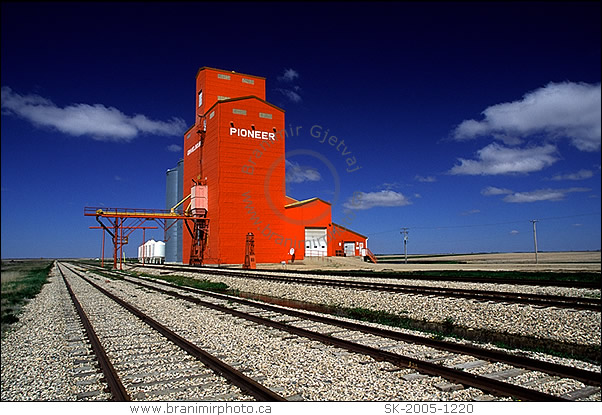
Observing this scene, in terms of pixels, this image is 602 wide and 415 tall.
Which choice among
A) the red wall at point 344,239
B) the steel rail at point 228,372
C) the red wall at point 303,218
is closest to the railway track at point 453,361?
the steel rail at point 228,372

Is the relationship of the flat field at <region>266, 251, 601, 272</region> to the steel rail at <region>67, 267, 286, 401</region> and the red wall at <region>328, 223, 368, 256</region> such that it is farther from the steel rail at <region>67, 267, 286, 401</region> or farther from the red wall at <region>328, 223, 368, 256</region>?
the steel rail at <region>67, 267, 286, 401</region>

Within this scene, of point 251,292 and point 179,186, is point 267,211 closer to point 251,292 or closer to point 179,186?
point 179,186

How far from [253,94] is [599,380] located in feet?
151

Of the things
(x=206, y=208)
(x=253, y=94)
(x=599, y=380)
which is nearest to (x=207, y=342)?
(x=599, y=380)

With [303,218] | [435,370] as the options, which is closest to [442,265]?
[303,218]

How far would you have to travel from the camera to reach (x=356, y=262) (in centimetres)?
4275

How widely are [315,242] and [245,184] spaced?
33.5ft

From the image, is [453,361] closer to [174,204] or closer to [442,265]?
[442,265]

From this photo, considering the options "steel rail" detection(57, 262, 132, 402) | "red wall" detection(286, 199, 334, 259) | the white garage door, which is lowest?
"steel rail" detection(57, 262, 132, 402)

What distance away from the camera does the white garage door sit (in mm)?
45594

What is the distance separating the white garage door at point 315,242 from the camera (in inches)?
1795

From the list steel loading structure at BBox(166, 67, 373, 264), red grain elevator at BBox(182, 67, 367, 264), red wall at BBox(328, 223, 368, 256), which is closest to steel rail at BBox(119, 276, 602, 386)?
steel loading structure at BBox(166, 67, 373, 264)

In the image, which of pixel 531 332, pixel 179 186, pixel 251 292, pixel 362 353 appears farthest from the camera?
pixel 179 186

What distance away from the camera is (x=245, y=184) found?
43.5 m
